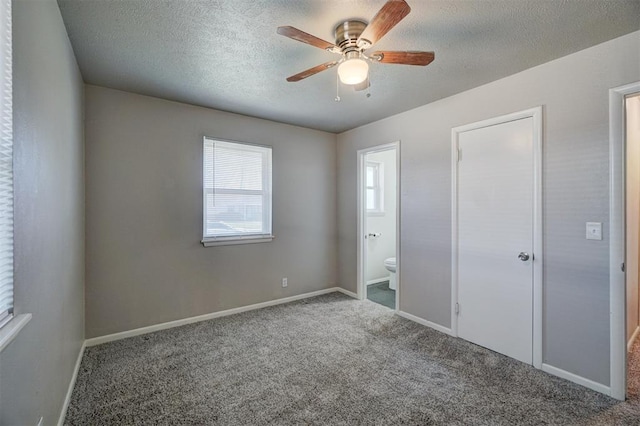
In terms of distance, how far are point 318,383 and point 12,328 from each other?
1823 mm

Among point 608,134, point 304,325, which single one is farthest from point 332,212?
point 608,134

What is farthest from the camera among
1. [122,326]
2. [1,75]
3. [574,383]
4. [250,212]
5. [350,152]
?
[350,152]

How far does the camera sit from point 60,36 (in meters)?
1.84

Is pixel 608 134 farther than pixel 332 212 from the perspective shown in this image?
No

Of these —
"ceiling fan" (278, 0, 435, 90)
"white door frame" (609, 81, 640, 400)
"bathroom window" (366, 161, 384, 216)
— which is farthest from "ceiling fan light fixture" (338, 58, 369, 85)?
"bathroom window" (366, 161, 384, 216)

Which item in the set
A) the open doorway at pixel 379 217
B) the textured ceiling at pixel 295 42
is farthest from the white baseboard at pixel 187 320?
the textured ceiling at pixel 295 42

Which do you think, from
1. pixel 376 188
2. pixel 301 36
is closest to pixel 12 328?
pixel 301 36

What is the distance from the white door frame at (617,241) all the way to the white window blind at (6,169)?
10.8ft

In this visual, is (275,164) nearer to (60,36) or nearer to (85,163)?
(85,163)

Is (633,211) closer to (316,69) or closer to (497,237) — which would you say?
(497,237)

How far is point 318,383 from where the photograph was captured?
224 centimetres

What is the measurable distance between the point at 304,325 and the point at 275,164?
2.07 meters

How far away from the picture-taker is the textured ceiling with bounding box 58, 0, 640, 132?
1751mm

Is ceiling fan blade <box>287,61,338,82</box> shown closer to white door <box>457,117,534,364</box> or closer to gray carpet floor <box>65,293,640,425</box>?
white door <box>457,117,534,364</box>
